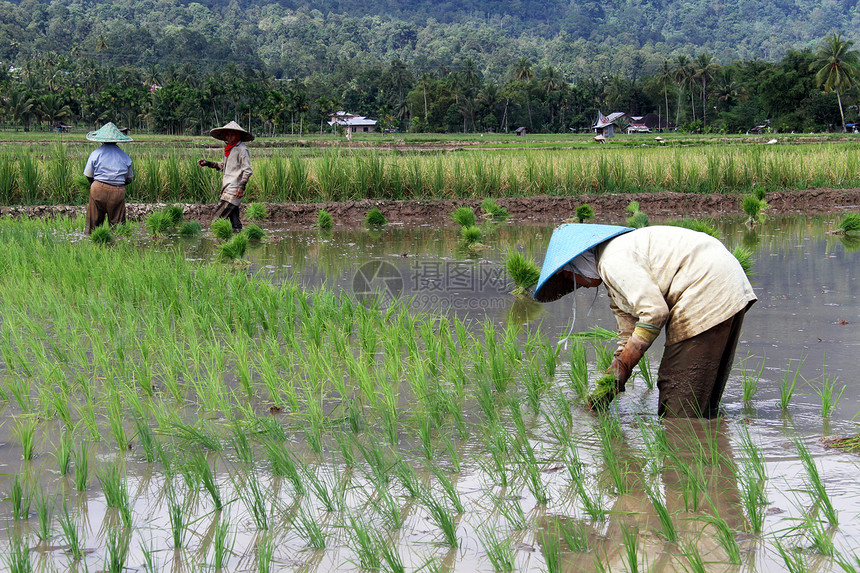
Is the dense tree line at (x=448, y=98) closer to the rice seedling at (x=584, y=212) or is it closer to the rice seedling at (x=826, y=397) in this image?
the rice seedling at (x=584, y=212)

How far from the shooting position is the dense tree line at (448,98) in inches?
2383

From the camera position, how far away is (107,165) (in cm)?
941

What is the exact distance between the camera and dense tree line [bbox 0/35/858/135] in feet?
199

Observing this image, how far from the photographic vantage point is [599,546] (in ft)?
8.86

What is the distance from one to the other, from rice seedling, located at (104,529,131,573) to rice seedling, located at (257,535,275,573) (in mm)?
397

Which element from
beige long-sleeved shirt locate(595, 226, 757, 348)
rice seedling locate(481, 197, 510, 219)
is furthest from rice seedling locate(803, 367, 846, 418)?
rice seedling locate(481, 197, 510, 219)

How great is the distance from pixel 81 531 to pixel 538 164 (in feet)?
42.3

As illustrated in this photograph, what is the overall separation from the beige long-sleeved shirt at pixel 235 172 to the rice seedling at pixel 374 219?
2.14m

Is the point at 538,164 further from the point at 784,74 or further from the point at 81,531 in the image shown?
the point at 784,74

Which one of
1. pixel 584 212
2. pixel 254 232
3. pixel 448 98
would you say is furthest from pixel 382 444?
pixel 448 98

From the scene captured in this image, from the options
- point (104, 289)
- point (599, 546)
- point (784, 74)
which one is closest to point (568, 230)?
point (599, 546)

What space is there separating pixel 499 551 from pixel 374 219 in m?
9.71

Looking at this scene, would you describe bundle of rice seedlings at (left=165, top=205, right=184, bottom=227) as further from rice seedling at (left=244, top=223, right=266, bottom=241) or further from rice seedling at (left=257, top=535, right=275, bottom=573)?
rice seedling at (left=257, top=535, right=275, bottom=573)

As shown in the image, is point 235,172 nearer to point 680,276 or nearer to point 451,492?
point 680,276
